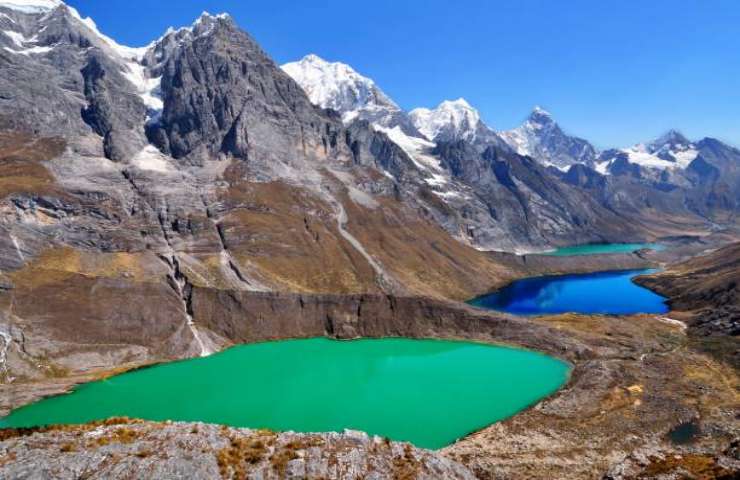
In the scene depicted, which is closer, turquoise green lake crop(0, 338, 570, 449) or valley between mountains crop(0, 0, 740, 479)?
valley between mountains crop(0, 0, 740, 479)

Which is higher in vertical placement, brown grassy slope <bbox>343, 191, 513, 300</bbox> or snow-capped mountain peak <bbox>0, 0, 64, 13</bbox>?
snow-capped mountain peak <bbox>0, 0, 64, 13</bbox>

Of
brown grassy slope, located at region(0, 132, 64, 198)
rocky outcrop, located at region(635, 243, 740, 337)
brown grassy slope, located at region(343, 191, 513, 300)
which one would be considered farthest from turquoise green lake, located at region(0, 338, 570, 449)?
brown grassy slope, located at region(0, 132, 64, 198)

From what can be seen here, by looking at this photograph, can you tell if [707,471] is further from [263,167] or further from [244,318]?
[263,167]

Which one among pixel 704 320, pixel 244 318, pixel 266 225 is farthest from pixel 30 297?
pixel 704 320

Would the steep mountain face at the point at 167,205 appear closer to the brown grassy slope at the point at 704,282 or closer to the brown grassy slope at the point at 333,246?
the brown grassy slope at the point at 333,246

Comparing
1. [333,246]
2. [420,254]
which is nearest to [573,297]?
[420,254]

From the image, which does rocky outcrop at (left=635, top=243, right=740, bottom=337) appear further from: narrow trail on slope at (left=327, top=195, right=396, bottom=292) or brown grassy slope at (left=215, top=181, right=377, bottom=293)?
brown grassy slope at (left=215, top=181, right=377, bottom=293)

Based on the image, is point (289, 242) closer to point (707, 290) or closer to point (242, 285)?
point (242, 285)
